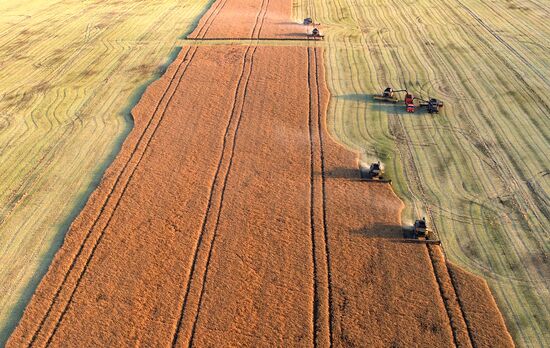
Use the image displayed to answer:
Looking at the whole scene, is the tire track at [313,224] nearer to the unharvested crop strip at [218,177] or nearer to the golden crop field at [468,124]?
the golden crop field at [468,124]

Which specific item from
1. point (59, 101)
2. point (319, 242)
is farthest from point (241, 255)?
point (59, 101)

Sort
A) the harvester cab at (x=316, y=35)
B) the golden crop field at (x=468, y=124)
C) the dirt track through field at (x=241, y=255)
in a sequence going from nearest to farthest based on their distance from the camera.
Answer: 1. the dirt track through field at (x=241, y=255)
2. the golden crop field at (x=468, y=124)
3. the harvester cab at (x=316, y=35)

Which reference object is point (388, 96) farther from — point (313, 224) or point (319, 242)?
point (319, 242)

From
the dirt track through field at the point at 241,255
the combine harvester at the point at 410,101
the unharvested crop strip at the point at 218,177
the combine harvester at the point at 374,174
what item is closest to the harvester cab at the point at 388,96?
the combine harvester at the point at 410,101

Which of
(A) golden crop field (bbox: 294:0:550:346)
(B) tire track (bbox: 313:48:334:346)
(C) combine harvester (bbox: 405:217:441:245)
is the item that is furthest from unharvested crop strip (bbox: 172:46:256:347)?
(C) combine harvester (bbox: 405:217:441:245)

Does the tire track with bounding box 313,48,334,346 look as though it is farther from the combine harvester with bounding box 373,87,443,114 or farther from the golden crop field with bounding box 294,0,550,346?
the combine harvester with bounding box 373,87,443,114

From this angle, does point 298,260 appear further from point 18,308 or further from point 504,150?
point 504,150
